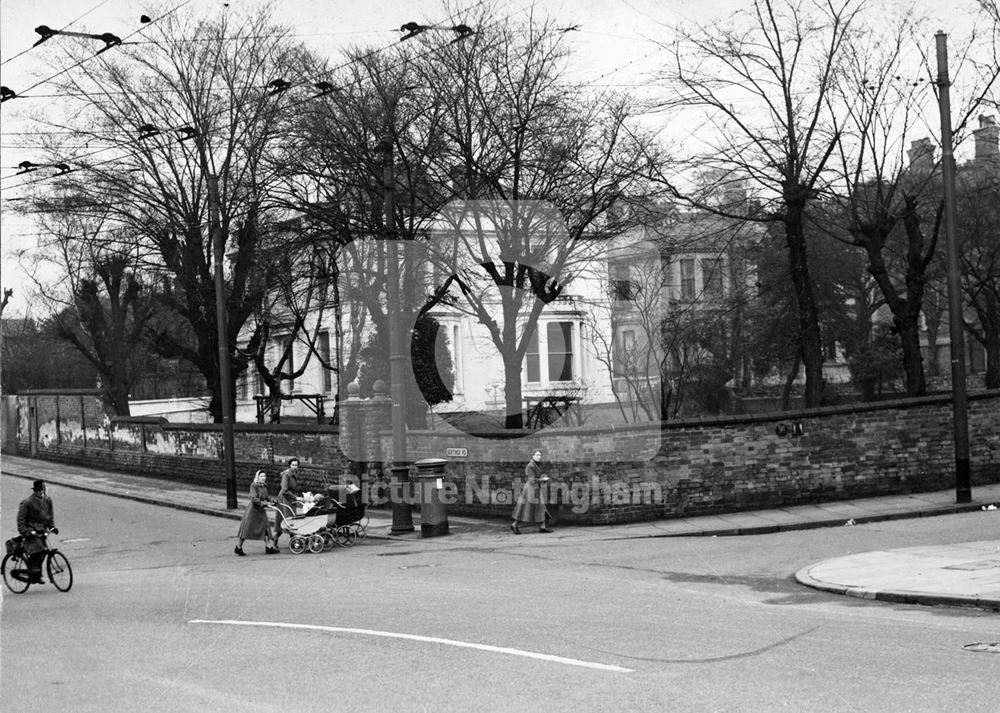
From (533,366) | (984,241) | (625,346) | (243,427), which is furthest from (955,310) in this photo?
(533,366)

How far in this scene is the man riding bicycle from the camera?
15.9m

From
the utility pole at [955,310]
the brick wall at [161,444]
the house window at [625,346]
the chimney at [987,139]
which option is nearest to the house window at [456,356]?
the house window at [625,346]

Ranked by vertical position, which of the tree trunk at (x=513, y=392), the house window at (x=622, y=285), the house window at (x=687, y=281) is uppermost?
the house window at (x=687, y=281)

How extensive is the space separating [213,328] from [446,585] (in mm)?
25354

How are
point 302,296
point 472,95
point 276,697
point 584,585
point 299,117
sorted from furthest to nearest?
point 302,296 → point 299,117 → point 472,95 → point 584,585 → point 276,697

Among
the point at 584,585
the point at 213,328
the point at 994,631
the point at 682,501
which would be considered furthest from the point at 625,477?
the point at 213,328

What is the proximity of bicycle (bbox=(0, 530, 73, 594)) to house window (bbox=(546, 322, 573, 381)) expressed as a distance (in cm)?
2777

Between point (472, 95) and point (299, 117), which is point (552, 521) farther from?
point (299, 117)

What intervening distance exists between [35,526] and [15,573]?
0.68 metres

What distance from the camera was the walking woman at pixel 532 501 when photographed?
2181 centimetres

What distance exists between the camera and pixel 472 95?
2664 cm

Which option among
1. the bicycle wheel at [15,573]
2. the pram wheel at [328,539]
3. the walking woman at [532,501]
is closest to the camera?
the bicycle wheel at [15,573]

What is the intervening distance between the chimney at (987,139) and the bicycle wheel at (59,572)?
74.6ft

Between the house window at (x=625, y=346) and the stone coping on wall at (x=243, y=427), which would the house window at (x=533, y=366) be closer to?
the house window at (x=625, y=346)
